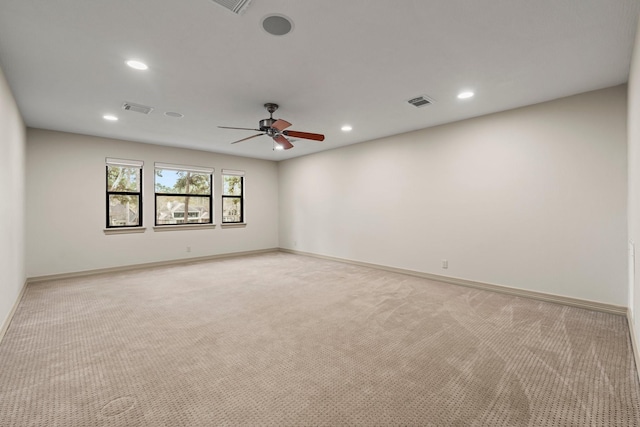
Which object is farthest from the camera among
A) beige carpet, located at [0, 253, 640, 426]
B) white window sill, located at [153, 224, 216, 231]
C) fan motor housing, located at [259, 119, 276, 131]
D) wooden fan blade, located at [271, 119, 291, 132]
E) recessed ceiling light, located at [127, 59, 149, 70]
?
white window sill, located at [153, 224, 216, 231]

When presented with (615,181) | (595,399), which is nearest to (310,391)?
(595,399)

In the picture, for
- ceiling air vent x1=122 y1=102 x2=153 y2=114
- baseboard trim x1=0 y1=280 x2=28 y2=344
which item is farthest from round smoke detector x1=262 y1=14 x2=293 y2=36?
baseboard trim x1=0 y1=280 x2=28 y2=344

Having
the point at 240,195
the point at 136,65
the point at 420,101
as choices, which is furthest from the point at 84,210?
the point at 420,101

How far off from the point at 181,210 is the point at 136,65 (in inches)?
169

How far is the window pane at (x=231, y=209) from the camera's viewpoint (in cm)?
729

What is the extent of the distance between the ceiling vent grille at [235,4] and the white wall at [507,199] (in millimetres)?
2976

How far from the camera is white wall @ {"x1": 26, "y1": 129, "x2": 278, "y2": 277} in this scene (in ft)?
15.9

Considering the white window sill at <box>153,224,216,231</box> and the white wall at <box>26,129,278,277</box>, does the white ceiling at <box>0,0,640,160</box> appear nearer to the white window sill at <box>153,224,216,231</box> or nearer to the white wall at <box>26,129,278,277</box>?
the white wall at <box>26,129,278,277</box>

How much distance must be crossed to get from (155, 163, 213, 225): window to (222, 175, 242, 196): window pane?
41 cm

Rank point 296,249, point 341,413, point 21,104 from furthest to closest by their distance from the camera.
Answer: point 296,249, point 21,104, point 341,413

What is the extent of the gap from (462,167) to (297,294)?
126 inches

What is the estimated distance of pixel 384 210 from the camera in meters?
5.61

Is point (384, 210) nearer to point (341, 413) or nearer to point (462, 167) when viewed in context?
point (462, 167)

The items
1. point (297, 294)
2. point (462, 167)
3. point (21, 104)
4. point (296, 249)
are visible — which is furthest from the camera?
point (296, 249)
